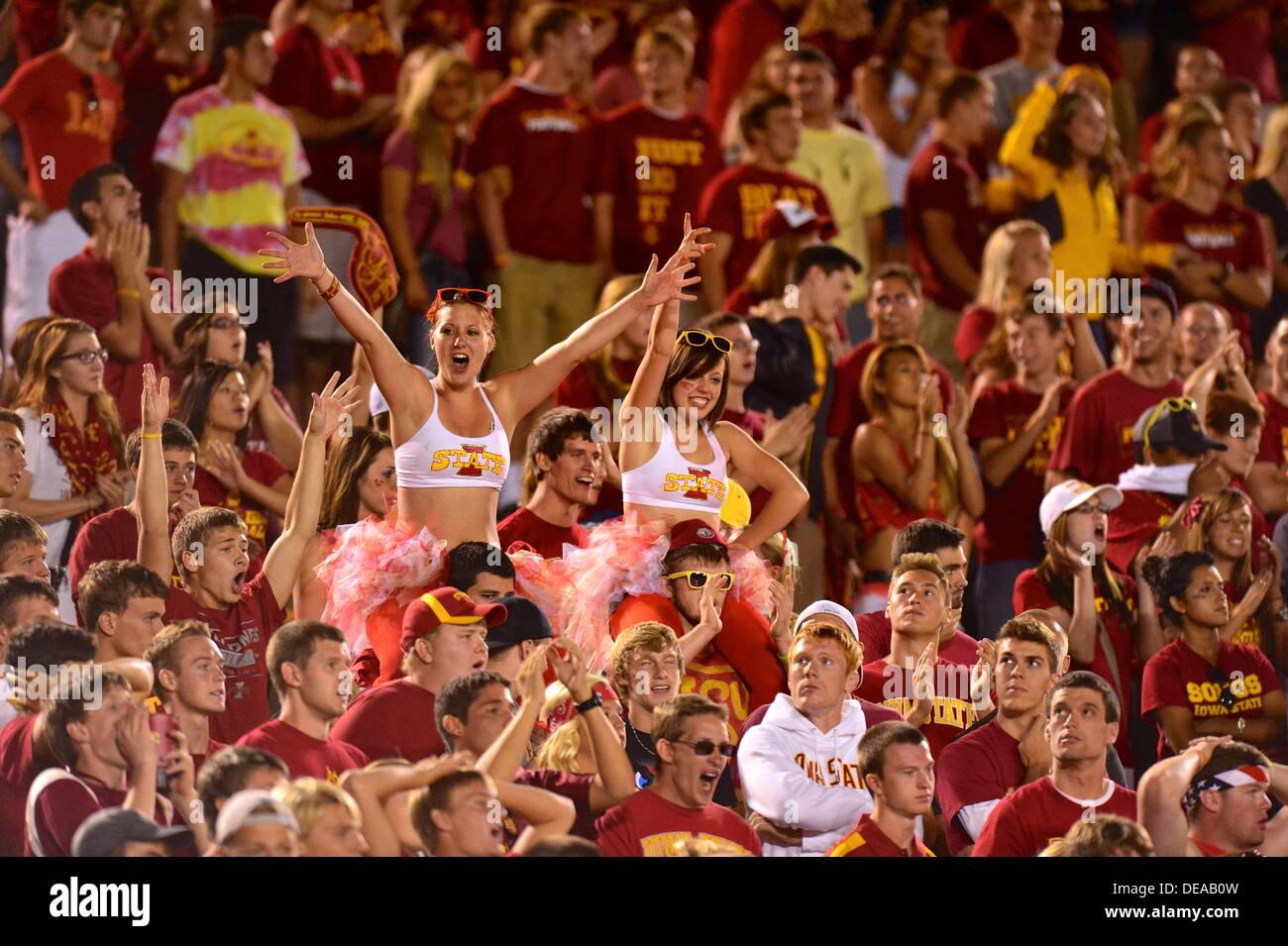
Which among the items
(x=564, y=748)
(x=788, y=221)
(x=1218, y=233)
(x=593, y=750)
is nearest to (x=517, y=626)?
(x=564, y=748)

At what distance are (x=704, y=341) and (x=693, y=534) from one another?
830 mm

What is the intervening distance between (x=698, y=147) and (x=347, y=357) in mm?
1995

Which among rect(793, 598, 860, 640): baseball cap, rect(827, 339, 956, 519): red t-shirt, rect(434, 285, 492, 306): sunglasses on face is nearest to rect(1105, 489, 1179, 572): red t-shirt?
rect(827, 339, 956, 519): red t-shirt

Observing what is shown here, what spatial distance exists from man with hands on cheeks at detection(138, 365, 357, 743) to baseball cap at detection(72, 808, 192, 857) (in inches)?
37.5

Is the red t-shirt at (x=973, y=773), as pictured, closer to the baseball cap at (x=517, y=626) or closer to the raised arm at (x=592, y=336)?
the baseball cap at (x=517, y=626)

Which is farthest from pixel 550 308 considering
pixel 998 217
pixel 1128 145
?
pixel 1128 145

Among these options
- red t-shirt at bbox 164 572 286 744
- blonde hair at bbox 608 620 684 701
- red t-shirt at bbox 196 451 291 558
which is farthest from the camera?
red t-shirt at bbox 196 451 291 558

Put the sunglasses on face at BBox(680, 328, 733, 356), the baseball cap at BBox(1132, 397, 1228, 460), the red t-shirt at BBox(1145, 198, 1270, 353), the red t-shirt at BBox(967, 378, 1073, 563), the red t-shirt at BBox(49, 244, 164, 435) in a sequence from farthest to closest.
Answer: the red t-shirt at BBox(1145, 198, 1270, 353)
the red t-shirt at BBox(967, 378, 1073, 563)
the red t-shirt at BBox(49, 244, 164, 435)
the baseball cap at BBox(1132, 397, 1228, 460)
the sunglasses on face at BBox(680, 328, 733, 356)

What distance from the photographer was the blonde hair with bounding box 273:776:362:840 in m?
6.69

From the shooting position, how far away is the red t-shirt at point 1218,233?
488 inches

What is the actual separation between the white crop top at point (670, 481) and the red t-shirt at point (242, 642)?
1420mm

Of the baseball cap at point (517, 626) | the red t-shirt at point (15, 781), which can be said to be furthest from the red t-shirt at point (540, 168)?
the red t-shirt at point (15, 781)

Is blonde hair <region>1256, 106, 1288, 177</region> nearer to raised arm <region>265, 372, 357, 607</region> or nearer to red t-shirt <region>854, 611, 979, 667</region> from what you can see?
red t-shirt <region>854, 611, 979, 667</region>

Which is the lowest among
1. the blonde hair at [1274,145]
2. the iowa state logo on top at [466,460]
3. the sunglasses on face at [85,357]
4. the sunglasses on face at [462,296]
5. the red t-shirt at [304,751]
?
the red t-shirt at [304,751]
